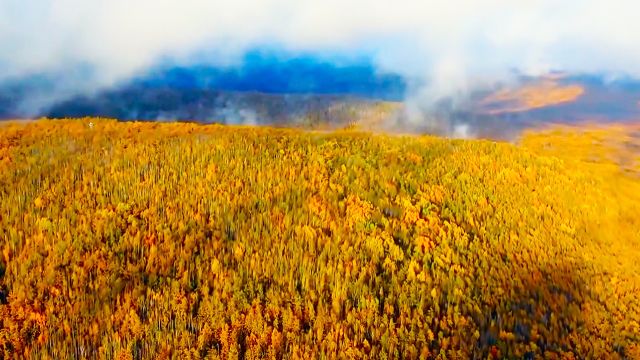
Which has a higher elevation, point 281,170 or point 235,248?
point 281,170

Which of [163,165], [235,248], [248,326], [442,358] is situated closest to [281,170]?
[163,165]

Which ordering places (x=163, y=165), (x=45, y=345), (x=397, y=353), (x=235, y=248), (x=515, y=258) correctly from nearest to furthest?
(x=45, y=345) < (x=397, y=353) < (x=235, y=248) < (x=515, y=258) < (x=163, y=165)

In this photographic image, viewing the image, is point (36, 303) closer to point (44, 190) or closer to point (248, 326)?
point (248, 326)

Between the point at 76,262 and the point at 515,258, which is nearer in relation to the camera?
the point at 76,262

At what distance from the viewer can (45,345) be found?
11195 millimetres

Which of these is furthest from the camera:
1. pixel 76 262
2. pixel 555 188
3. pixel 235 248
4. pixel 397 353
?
pixel 555 188

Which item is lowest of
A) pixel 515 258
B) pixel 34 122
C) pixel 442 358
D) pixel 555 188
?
pixel 442 358

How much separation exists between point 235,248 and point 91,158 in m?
9.34

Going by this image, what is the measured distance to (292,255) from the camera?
1540 cm

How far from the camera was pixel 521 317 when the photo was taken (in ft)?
47.5

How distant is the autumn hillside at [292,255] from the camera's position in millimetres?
12148

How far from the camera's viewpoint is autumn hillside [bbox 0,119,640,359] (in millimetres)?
12148

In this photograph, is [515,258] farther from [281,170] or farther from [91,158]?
[91,158]

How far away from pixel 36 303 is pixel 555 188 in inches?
877
